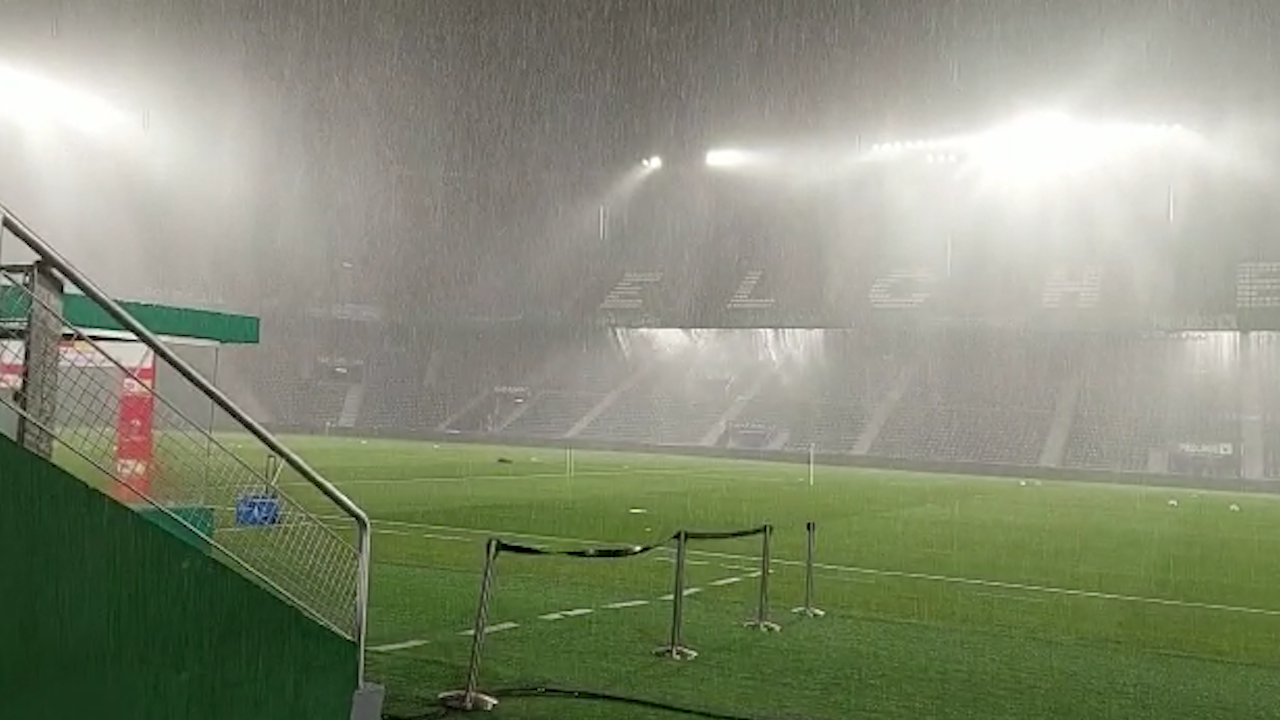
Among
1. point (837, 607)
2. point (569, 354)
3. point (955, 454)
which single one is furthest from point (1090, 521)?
point (569, 354)

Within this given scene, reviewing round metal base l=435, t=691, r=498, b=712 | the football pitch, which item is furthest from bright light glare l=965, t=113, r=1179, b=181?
round metal base l=435, t=691, r=498, b=712

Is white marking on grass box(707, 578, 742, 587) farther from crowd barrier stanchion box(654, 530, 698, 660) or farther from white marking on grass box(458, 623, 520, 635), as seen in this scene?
crowd barrier stanchion box(654, 530, 698, 660)

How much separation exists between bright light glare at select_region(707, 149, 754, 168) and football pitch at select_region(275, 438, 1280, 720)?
95.5 feet

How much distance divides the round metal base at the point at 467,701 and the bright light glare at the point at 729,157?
47308 millimetres

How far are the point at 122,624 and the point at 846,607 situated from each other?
8.09 m

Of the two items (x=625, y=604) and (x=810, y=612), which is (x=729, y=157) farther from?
(x=810, y=612)

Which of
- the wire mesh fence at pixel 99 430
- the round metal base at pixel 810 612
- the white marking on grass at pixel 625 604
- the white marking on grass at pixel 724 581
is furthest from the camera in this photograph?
the white marking on grass at pixel 724 581

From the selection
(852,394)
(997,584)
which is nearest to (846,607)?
(997,584)

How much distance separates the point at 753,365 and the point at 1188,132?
874 inches

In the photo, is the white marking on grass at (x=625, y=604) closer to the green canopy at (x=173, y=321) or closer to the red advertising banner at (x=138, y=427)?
the green canopy at (x=173, y=321)

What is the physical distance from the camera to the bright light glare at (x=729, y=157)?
176 ft

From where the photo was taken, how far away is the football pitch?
27.2ft

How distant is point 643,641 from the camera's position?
386 inches

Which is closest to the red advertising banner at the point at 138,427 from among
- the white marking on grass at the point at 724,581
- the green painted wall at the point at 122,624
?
the white marking on grass at the point at 724,581
